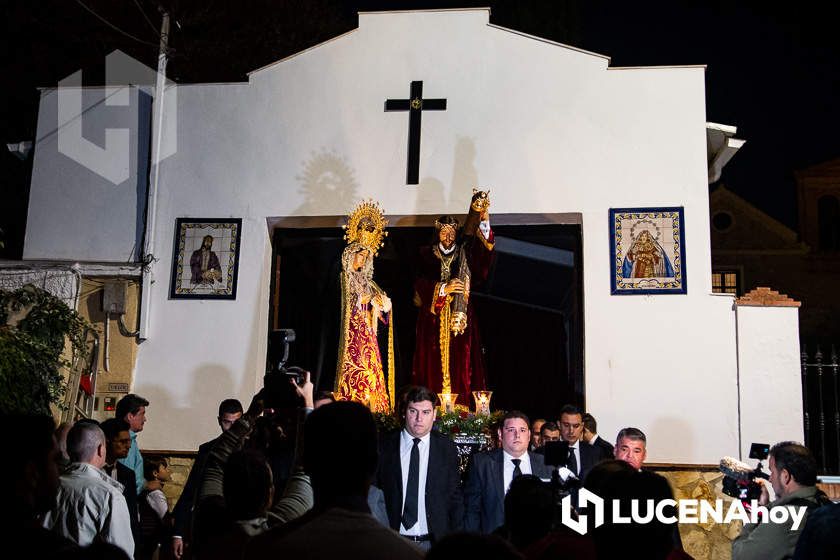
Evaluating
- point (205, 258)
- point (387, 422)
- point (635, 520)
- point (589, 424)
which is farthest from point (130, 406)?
point (635, 520)

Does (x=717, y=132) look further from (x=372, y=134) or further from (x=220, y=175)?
(x=220, y=175)

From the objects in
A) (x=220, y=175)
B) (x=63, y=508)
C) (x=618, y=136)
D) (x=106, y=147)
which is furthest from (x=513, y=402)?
(x=63, y=508)

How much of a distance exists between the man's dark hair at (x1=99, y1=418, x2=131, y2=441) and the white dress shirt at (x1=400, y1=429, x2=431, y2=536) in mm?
1961

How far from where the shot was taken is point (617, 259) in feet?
33.2

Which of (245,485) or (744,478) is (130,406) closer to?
(245,485)

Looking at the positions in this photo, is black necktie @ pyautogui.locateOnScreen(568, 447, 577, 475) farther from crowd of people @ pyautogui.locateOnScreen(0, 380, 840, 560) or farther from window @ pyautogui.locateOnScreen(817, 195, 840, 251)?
window @ pyautogui.locateOnScreen(817, 195, 840, 251)

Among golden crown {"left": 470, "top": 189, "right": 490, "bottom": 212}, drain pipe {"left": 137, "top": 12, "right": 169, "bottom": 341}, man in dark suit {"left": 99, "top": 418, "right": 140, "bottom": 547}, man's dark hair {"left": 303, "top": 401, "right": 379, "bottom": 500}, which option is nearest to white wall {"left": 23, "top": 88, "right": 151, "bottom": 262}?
drain pipe {"left": 137, "top": 12, "right": 169, "bottom": 341}

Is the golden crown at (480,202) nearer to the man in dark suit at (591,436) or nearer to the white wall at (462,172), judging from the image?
the white wall at (462,172)

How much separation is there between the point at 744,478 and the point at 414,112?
254 inches

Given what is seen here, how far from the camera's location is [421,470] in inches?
265

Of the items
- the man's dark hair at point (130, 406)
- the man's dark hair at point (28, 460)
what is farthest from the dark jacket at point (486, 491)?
the man's dark hair at point (28, 460)

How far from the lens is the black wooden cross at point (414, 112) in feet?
34.7

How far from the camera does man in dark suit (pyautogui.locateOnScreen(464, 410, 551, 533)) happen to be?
657 cm

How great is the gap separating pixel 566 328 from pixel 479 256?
11.5ft
